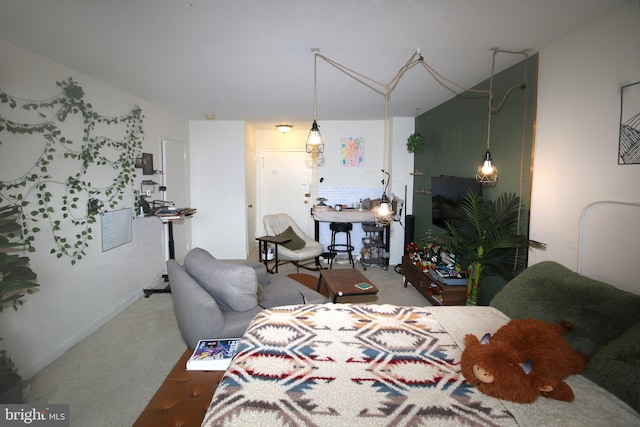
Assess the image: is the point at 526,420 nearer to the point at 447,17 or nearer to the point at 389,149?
the point at 447,17

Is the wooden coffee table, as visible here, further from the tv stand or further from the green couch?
the green couch

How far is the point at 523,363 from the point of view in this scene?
130 cm

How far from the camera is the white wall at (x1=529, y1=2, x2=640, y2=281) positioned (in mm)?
1903

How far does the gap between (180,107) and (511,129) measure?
13.1 ft

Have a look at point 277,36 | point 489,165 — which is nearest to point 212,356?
point 277,36

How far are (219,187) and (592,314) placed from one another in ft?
16.8

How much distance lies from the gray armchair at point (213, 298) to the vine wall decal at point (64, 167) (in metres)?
1.06

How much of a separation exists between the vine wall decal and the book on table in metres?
1.70

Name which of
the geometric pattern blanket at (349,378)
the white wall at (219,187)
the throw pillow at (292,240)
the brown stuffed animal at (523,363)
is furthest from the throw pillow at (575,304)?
the white wall at (219,187)

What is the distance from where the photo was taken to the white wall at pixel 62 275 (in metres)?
2.32

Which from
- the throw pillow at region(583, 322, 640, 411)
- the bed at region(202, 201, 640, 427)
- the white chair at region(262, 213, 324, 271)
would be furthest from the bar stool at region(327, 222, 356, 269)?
the throw pillow at region(583, 322, 640, 411)

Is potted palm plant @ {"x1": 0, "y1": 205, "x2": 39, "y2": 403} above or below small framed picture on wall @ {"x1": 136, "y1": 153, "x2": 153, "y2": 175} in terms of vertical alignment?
below

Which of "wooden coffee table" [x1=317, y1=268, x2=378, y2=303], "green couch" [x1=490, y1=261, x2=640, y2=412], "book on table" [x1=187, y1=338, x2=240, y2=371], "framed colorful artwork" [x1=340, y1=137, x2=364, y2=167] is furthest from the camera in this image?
"framed colorful artwork" [x1=340, y1=137, x2=364, y2=167]

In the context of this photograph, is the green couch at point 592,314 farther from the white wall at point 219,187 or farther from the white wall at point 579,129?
the white wall at point 219,187
